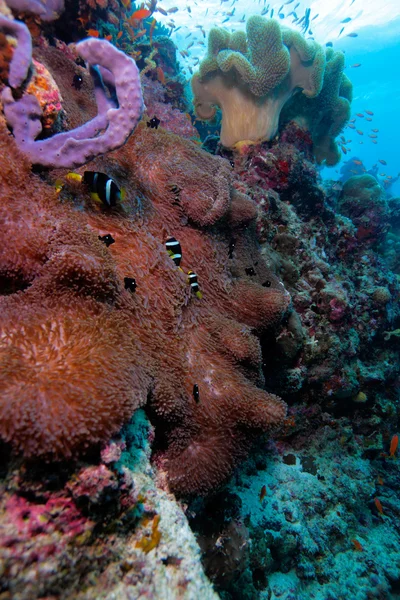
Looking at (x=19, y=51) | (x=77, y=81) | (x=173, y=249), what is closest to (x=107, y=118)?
(x=19, y=51)

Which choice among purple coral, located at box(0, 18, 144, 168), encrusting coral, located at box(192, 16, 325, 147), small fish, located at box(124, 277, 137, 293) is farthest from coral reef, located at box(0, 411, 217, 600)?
encrusting coral, located at box(192, 16, 325, 147)

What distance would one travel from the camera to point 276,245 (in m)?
5.62

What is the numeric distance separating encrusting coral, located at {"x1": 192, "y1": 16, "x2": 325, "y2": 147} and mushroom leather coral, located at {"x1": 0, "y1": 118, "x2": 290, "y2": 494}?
4097mm

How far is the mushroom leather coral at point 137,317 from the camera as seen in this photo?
1.53 metres

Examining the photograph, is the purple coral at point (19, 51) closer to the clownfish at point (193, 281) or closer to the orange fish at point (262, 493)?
the clownfish at point (193, 281)

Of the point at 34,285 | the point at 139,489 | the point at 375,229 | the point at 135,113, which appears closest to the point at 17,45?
the point at 135,113

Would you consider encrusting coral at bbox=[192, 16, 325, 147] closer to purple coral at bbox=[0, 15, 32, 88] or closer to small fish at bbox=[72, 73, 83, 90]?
small fish at bbox=[72, 73, 83, 90]

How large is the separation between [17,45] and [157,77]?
10.2m

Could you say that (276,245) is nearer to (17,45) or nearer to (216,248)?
(216,248)

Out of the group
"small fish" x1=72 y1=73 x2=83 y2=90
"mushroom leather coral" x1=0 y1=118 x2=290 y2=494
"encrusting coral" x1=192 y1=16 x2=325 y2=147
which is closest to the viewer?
"mushroom leather coral" x1=0 y1=118 x2=290 y2=494

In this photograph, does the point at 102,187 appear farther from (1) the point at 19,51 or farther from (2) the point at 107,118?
(1) the point at 19,51

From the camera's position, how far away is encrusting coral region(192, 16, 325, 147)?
21.5 feet

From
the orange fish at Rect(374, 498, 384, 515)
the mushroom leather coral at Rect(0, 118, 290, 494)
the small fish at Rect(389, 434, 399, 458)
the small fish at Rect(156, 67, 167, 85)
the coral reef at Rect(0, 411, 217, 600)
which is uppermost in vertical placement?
the small fish at Rect(156, 67, 167, 85)

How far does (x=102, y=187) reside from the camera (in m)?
2.50
